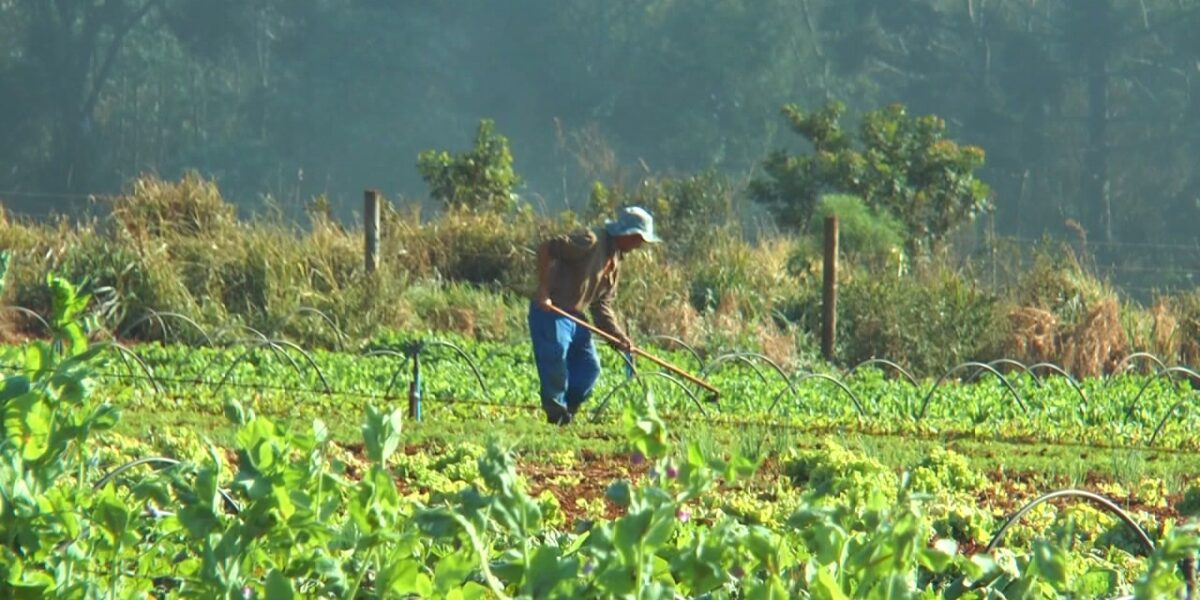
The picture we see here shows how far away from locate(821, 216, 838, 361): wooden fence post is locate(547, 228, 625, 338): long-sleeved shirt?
4.90 metres

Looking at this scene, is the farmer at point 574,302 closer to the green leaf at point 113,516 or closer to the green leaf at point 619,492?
the green leaf at point 113,516

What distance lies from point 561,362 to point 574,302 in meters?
0.42

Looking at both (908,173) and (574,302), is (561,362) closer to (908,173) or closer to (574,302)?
(574,302)

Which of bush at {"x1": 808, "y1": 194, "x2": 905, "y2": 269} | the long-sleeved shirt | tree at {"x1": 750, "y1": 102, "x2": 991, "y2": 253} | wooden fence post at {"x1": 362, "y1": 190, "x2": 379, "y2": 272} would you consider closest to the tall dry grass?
wooden fence post at {"x1": 362, "y1": 190, "x2": 379, "y2": 272}

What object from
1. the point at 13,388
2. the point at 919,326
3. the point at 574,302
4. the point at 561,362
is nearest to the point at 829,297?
the point at 919,326

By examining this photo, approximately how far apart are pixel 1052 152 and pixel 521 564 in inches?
1609

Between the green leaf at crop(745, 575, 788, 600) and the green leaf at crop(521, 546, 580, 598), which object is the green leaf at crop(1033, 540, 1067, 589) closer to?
the green leaf at crop(745, 575, 788, 600)

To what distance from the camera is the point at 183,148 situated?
1729 inches

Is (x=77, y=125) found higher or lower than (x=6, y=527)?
higher

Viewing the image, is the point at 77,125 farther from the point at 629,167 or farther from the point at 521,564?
the point at 521,564

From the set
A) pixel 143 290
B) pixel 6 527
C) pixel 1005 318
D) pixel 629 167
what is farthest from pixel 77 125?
pixel 6 527

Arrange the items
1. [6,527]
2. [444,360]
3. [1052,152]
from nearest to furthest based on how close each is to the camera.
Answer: [6,527], [444,360], [1052,152]

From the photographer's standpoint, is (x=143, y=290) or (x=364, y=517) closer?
(x=364, y=517)

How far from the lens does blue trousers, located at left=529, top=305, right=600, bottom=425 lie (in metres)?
10.4
